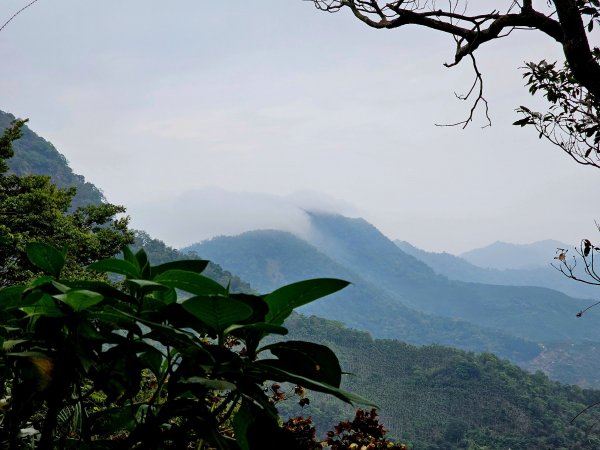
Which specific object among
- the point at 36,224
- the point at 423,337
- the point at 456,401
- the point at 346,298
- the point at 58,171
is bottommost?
the point at 456,401

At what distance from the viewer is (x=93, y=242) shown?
11633 millimetres

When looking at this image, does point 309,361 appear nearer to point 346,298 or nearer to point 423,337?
point 423,337

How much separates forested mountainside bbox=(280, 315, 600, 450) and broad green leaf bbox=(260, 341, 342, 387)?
147 ft

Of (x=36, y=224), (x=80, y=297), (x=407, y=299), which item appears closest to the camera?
(x=80, y=297)

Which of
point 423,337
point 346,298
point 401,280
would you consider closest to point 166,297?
point 423,337

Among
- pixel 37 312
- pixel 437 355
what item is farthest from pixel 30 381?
pixel 437 355

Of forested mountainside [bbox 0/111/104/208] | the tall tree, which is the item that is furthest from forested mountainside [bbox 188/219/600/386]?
the tall tree

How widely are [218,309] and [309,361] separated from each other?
116mm

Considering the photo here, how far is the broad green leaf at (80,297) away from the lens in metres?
0.48

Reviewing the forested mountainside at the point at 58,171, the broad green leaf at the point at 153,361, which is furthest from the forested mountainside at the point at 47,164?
the broad green leaf at the point at 153,361

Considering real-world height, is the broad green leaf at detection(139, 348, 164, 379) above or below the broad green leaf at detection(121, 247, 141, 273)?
below

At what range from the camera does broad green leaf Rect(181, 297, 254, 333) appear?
1.65ft

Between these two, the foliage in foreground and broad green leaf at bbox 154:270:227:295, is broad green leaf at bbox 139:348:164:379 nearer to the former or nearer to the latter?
the foliage in foreground

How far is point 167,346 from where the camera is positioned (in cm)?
57
